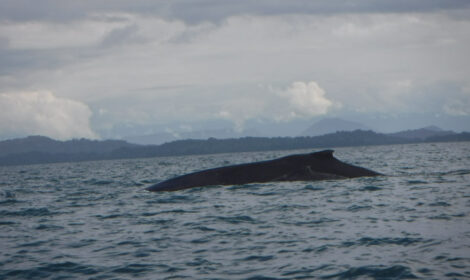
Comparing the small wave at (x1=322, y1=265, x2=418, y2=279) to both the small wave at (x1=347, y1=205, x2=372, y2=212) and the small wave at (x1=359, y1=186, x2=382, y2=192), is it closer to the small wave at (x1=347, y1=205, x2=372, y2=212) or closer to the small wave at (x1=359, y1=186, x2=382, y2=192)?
the small wave at (x1=347, y1=205, x2=372, y2=212)

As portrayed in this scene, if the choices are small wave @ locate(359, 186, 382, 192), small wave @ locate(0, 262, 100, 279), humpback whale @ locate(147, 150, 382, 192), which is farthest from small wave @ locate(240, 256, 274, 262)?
humpback whale @ locate(147, 150, 382, 192)

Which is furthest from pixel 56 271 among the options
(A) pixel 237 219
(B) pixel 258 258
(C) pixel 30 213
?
(C) pixel 30 213

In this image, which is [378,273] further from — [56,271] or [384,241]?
[56,271]

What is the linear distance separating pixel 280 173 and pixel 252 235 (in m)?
8.82

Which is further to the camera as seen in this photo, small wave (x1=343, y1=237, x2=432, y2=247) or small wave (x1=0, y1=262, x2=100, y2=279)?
small wave (x1=343, y1=237, x2=432, y2=247)

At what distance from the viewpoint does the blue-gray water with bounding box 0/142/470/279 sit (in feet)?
30.3

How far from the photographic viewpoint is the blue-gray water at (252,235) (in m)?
9.25

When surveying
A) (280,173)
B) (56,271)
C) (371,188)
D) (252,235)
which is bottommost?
(56,271)

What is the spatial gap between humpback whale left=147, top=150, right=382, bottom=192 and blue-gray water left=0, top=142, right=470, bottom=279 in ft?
1.47

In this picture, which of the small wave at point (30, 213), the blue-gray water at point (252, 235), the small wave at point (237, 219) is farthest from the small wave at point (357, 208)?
the small wave at point (30, 213)

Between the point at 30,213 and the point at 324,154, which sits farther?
the point at 324,154

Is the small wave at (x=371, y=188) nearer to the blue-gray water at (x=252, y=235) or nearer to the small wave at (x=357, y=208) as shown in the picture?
the blue-gray water at (x=252, y=235)

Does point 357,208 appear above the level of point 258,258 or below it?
above

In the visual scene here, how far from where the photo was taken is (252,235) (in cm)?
1212
